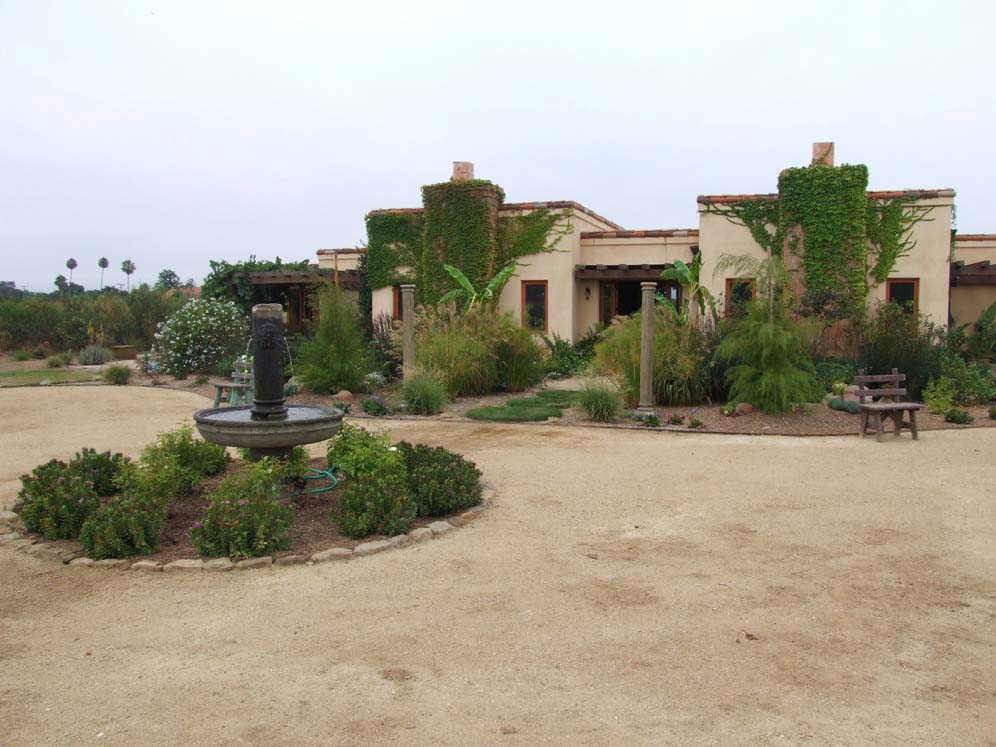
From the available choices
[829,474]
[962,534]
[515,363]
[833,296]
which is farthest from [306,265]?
[962,534]

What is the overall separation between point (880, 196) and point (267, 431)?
1654 centimetres

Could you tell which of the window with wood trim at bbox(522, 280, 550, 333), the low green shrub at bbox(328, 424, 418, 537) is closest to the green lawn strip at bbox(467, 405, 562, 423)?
the low green shrub at bbox(328, 424, 418, 537)

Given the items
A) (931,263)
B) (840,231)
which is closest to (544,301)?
(840,231)

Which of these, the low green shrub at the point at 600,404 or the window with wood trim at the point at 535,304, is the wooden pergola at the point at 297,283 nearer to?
the window with wood trim at the point at 535,304

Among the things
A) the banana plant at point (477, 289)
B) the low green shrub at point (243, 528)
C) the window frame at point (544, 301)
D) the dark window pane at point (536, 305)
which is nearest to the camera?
the low green shrub at point (243, 528)

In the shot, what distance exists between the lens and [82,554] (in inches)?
217

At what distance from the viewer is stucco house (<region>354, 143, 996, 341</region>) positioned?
714 inches

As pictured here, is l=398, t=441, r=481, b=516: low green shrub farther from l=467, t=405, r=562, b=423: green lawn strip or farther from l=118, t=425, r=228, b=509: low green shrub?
l=467, t=405, r=562, b=423: green lawn strip

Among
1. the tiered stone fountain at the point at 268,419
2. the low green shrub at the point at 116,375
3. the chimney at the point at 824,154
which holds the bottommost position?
the low green shrub at the point at 116,375

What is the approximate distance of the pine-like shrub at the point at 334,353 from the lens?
1431cm

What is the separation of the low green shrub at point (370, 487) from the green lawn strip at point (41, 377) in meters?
14.0

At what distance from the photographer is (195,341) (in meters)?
18.8

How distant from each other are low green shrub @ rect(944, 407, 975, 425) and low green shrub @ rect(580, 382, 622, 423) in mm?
4770

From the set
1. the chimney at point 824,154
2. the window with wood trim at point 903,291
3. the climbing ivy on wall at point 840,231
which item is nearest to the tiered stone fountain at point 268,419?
the climbing ivy on wall at point 840,231
